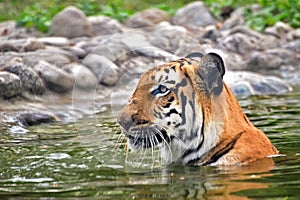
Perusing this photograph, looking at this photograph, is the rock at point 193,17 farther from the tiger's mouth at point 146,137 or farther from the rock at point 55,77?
the tiger's mouth at point 146,137

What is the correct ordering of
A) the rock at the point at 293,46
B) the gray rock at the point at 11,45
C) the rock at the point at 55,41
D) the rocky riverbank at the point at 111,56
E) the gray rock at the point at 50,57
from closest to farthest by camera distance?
the rocky riverbank at the point at 111,56
the gray rock at the point at 50,57
the gray rock at the point at 11,45
the rock at the point at 55,41
the rock at the point at 293,46

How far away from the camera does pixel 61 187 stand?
507cm

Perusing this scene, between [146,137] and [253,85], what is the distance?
6.31 m

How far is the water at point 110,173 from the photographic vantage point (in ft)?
15.8

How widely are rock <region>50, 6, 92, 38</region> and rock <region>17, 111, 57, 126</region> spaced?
541 centimetres

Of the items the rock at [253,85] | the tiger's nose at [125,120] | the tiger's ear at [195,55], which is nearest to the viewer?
the tiger's nose at [125,120]

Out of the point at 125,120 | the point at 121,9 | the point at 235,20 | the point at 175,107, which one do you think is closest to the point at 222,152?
the point at 175,107

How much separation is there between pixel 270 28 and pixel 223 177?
10694 millimetres

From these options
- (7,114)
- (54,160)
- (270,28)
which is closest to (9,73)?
(7,114)

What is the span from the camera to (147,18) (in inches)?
628

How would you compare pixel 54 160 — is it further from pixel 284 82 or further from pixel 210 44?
pixel 210 44

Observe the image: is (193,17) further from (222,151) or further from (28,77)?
(222,151)

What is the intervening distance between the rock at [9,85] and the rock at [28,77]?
1.07ft

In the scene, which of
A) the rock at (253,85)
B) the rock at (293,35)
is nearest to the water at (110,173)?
the rock at (253,85)
